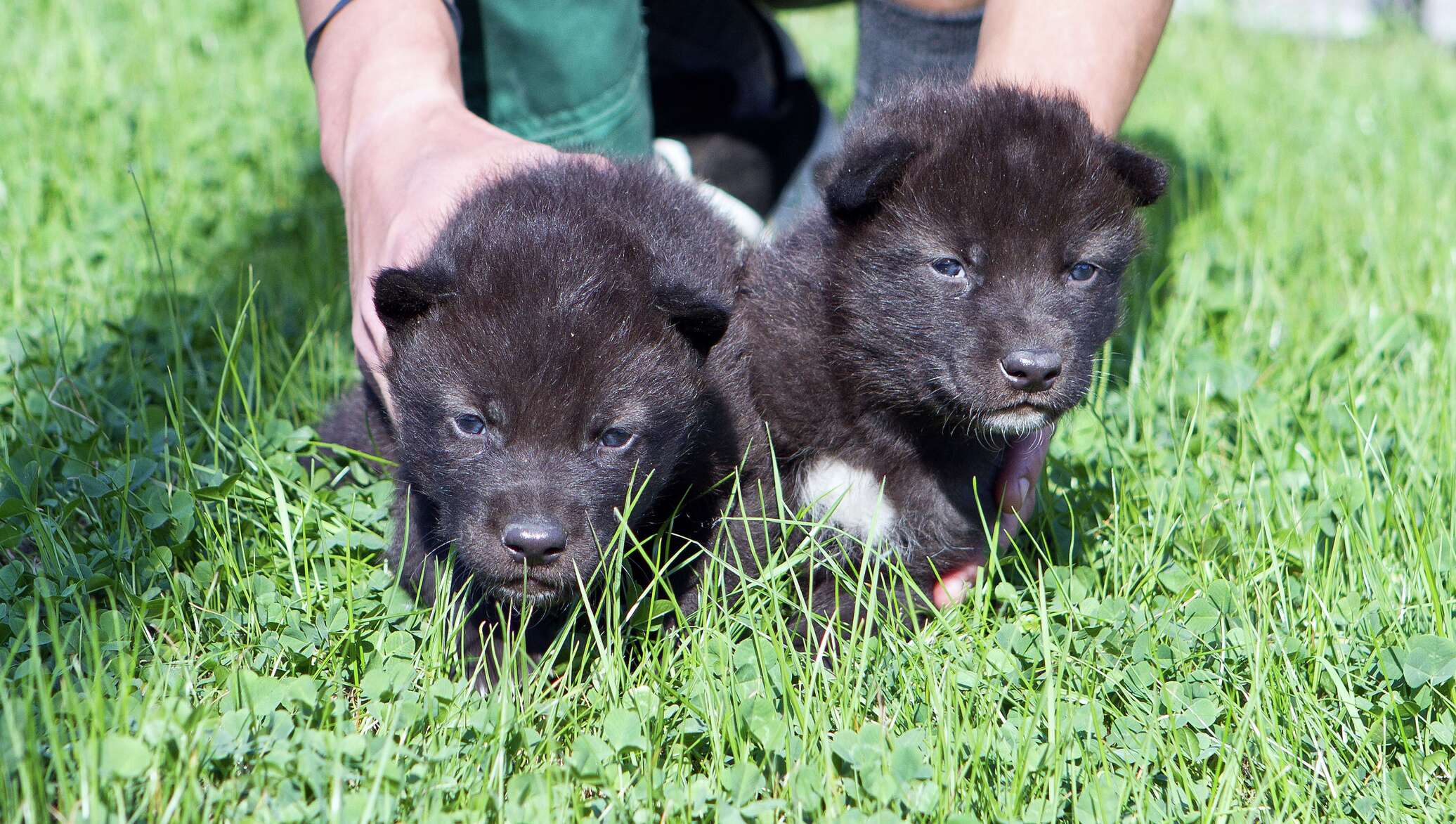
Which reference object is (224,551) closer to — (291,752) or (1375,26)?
(291,752)

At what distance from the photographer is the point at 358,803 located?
2.02 m

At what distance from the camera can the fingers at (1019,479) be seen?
3137 millimetres

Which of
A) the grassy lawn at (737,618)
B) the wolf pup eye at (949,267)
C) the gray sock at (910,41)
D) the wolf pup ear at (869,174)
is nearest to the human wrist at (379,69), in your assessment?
the grassy lawn at (737,618)

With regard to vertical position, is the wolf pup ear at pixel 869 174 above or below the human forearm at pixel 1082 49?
below

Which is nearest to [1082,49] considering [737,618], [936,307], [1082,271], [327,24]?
[1082,271]

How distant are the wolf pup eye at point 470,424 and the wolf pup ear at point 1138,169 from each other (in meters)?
1.66

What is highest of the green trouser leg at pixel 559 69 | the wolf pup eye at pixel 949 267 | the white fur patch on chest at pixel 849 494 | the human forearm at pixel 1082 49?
the human forearm at pixel 1082 49

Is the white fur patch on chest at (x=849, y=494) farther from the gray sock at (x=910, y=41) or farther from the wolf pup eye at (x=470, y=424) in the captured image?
the gray sock at (x=910, y=41)

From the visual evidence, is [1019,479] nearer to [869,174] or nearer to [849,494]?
[849,494]

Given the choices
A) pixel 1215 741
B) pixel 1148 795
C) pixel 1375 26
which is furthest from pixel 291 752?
pixel 1375 26

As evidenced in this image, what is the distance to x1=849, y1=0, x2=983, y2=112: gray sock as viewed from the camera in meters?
4.66

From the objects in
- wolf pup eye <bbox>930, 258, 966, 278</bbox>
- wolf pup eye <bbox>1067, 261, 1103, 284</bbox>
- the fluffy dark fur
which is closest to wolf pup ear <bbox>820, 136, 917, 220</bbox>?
wolf pup eye <bbox>930, 258, 966, 278</bbox>

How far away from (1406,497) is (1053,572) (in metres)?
1.03

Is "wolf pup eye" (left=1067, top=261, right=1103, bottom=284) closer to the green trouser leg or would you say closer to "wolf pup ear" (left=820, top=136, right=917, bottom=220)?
"wolf pup ear" (left=820, top=136, right=917, bottom=220)
